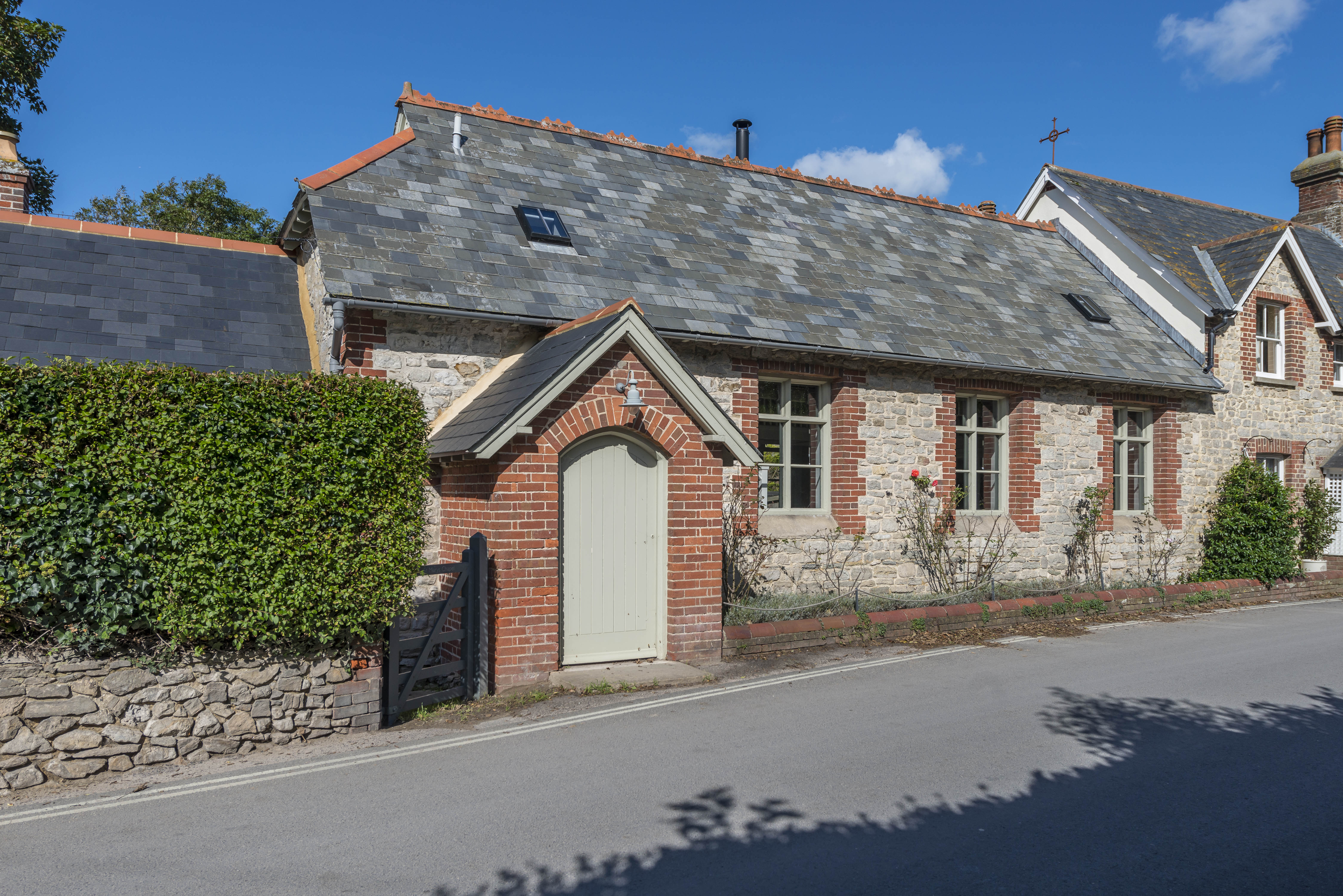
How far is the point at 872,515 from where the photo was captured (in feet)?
42.1

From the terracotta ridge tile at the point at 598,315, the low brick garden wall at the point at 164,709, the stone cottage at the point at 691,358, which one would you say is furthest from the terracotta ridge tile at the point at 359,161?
the low brick garden wall at the point at 164,709

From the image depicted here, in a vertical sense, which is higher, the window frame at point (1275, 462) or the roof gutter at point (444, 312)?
the roof gutter at point (444, 312)

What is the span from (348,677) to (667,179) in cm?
1008

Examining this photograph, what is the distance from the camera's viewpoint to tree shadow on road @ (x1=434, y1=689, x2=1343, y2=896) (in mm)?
4520

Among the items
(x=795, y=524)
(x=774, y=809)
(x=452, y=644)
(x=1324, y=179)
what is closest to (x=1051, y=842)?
(x=774, y=809)

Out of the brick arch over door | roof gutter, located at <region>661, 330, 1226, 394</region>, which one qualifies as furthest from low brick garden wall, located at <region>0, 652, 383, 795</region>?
roof gutter, located at <region>661, 330, 1226, 394</region>

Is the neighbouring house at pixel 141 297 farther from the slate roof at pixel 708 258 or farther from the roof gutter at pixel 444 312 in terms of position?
the slate roof at pixel 708 258

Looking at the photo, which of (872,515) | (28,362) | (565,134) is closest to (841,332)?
(872,515)

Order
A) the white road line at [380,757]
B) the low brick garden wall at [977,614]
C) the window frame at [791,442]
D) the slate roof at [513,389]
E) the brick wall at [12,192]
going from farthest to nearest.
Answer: the window frame at [791,442] → the brick wall at [12,192] → the low brick garden wall at [977,614] → the slate roof at [513,389] → the white road line at [380,757]

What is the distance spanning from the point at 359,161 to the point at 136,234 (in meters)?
2.95

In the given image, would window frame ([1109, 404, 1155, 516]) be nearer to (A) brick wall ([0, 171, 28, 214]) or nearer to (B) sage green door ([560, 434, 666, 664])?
(B) sage green door ([560, 434, 666, 664])

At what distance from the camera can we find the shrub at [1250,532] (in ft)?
52.6

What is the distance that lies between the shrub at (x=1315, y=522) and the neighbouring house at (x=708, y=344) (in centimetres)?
84

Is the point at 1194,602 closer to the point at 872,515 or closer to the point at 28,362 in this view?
the point at 872,515
